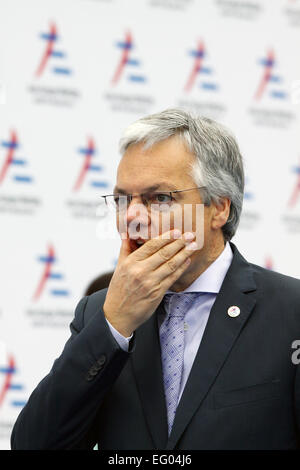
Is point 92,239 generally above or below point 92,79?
below

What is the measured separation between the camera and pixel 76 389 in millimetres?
2031

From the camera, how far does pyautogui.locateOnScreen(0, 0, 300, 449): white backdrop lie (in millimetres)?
4738

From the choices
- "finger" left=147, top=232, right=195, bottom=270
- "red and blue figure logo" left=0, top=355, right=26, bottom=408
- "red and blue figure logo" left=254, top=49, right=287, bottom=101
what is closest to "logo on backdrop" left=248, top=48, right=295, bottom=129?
"red and blue figure logo" left=254, top=49, right=287, bottom=101

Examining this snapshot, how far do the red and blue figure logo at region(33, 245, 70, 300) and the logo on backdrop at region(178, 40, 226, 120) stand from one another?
4.53ft

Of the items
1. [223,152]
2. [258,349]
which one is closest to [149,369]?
[258,349]

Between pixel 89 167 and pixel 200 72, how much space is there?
1.05 m

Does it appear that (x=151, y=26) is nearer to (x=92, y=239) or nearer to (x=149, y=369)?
(x=92, y=239)

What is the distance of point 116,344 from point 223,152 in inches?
29.1

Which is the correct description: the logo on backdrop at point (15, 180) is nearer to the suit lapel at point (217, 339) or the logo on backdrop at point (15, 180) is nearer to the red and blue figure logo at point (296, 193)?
the red and blue figure logo at point (296, 193)

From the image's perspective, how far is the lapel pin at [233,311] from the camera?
2.19m

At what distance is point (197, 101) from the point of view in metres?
5.11

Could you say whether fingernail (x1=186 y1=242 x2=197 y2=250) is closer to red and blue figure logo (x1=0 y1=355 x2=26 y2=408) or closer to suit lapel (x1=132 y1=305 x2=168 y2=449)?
suit lapel (x1=132 y1=305 x2=168 y2=449)

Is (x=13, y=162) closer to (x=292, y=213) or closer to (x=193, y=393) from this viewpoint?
(x=292, y=213)

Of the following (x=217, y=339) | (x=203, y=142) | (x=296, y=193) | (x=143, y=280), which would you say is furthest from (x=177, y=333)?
(x=296, y=193)
